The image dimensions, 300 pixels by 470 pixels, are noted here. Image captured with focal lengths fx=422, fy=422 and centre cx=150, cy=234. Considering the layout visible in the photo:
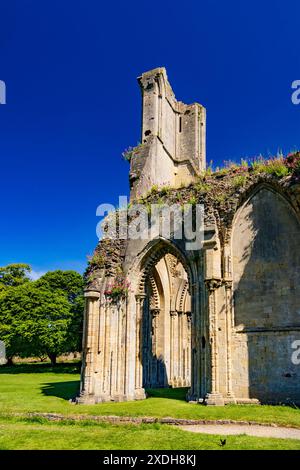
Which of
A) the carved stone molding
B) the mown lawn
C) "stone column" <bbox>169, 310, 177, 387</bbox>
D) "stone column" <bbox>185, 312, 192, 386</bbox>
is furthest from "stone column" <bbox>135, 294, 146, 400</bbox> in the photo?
the mown lawn

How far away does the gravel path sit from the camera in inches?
347

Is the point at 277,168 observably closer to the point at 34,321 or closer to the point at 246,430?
the point at 246,430

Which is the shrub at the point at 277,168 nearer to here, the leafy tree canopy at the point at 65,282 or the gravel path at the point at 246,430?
the gravel path at the point at 246,430

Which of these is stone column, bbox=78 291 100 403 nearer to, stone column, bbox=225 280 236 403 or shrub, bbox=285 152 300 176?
stone column, bbox=225 280 236 403

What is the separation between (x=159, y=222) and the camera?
54.2ft

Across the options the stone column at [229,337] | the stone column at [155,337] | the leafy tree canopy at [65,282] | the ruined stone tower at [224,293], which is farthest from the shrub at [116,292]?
the leafy tree canopy at [65,282]

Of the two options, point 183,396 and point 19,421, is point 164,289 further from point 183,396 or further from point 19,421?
point 19,421

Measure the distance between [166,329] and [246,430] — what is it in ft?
38.9

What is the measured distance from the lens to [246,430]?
944cm

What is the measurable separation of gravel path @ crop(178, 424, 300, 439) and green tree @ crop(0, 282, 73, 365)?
26857 mm

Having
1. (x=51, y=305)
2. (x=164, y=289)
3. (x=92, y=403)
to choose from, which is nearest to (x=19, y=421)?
(x=92, y=403)

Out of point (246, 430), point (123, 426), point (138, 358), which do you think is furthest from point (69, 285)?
point (246, 430)

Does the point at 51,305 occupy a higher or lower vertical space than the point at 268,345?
higher
